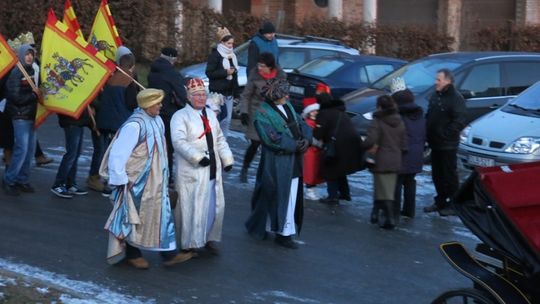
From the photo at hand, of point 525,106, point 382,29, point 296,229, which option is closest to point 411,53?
point 382,29

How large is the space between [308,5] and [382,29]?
7405 mm

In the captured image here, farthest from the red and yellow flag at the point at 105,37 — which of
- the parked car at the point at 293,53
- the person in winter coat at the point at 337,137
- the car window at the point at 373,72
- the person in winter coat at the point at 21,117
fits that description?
the parked car at the point at 293,53

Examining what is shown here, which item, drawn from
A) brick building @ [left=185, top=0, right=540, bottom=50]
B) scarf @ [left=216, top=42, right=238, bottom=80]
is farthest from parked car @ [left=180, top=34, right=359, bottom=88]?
brick building @ [left=185, top=0, right=540, bottom=50]

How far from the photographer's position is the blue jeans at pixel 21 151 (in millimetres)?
10922

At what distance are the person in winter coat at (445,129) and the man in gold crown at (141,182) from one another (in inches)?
154

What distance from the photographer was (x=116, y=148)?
331 inches

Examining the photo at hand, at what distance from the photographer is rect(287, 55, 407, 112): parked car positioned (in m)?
17.5

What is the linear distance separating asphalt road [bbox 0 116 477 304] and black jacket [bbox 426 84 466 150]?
2.94 feet

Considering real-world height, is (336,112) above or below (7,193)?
above

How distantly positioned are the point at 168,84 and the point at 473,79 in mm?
5758

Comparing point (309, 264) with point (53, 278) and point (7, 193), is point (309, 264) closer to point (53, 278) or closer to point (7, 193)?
point (53, 278)

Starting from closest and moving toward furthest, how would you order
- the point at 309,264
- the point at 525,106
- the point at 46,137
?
1. the point at 309,264
2. the point at 525,106
3. the point at 46,137

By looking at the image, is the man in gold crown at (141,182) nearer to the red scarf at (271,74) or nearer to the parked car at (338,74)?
the red scarf at (271,74)

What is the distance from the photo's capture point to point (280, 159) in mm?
9633
